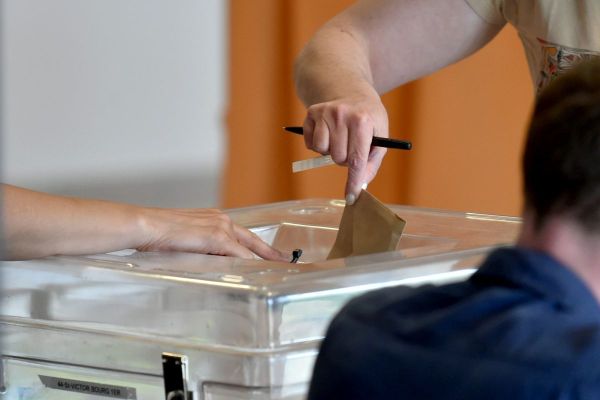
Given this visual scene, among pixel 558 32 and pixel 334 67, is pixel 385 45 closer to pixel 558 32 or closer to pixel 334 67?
pixel 334 67

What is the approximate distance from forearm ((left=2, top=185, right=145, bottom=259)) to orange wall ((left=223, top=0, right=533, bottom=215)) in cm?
111

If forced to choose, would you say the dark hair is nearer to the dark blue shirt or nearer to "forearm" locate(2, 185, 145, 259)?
the dark blue shirt

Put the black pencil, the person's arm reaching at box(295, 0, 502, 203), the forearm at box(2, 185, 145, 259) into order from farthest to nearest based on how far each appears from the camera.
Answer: the person's arm reaching at box(295, 0, 502, 203)
the black pencil
the forearm at box(2, 185, 145, 259)

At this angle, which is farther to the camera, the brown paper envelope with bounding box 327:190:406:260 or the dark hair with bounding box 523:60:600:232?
the brown paper envelope with bounding box 327:190:406:260

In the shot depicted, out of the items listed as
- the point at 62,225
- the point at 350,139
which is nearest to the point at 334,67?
the point at 350,139

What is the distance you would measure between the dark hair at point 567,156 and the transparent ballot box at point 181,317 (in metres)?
0.27

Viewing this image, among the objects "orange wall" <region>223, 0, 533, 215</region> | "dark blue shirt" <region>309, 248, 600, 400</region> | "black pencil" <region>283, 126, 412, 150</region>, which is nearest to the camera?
"dark blue shirt" <region>309, 248, 600, 400</region>

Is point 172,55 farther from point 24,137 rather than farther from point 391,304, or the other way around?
point 391,304

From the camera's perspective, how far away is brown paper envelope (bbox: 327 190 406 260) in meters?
1.00

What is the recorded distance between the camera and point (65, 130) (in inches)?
149

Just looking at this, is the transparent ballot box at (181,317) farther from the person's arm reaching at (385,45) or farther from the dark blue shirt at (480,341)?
the person's arm reaching at (385,45)

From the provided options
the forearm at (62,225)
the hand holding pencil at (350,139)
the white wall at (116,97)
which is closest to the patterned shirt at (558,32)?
the hand holding pencil at (350,139)

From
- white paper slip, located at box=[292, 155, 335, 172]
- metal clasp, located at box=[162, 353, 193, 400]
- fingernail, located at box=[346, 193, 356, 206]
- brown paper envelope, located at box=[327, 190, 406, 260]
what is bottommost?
metal clasp, located at box=[162, 353, 193, 400]

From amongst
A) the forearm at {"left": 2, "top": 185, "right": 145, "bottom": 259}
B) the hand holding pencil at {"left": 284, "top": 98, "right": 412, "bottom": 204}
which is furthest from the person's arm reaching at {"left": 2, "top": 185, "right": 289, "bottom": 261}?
the hand holding pencil at {"left": 284, "top": 98, "right": 412, "bottom": 204}
